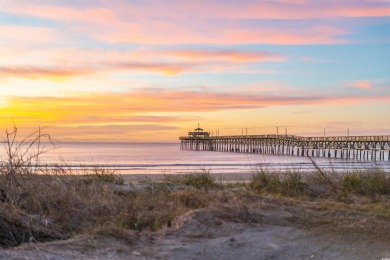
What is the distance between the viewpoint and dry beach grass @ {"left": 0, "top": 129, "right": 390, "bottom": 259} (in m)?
6.91

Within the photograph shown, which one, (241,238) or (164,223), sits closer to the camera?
(241,238)

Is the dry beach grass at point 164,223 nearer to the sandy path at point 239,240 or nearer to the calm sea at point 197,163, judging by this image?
the sandy path at point 239,240

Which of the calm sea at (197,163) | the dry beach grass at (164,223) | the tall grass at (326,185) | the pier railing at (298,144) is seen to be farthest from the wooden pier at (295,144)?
the dry beach grass at (164,223)

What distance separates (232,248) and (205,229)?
0.90 m

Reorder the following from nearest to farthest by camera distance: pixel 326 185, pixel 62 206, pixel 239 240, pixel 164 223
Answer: pixel 239 240, pixel 164 223, pixel 62 206, pixel 326 185

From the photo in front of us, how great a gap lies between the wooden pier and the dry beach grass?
47.0 meters

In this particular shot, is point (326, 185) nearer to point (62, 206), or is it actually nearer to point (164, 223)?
point (164, 223)

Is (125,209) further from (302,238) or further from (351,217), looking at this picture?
(351,217)

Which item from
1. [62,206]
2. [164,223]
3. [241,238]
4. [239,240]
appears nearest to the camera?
[239,240]

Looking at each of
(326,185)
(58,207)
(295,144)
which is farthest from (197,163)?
(295,144)

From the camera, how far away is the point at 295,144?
83625mm

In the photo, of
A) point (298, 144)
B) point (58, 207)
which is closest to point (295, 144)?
point (298, 144)

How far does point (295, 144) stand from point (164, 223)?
77146 mm

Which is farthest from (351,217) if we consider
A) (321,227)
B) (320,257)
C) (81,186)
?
(81,186)
